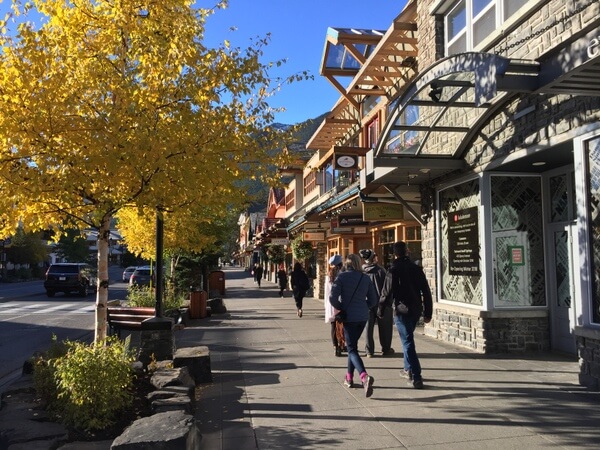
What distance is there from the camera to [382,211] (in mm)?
12680

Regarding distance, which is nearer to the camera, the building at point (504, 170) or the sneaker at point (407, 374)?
the building at point (504, 170)

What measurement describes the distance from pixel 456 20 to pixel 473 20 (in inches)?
39.2

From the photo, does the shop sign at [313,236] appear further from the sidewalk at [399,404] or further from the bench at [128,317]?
the sidewalk at [399,404]

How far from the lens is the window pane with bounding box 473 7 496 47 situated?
866 centimetres

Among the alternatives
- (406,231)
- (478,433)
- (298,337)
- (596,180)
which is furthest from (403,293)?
(406,231)

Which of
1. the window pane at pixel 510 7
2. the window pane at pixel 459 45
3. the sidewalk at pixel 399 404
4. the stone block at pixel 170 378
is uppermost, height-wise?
the window pane at pixel 459 45

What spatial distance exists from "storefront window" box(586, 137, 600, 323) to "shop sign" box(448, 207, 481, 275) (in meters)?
2.71

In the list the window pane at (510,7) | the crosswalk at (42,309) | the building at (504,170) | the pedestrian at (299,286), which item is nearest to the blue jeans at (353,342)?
the building at (504,170)

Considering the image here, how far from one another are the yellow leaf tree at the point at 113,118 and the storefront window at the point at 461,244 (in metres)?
4.01

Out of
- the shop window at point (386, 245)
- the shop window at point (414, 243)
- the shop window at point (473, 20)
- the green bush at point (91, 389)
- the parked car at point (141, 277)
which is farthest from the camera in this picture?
the parked car at point (141, 277)

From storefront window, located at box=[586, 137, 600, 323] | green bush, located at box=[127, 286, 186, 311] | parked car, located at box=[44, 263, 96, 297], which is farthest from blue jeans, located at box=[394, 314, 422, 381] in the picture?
parked car, located at box=[44, 263, 96, 297]

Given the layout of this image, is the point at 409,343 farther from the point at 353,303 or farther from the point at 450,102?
the point at 450,102

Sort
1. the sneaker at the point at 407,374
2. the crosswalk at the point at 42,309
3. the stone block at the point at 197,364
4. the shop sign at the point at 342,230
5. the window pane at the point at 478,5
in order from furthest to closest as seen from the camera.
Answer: the crosswalk at the point at 42,309, the shop sign at the point at 342,230, the window pane at the point at 478,5, the stone block at the point at 197,364, the sneaker at the point at 407,374

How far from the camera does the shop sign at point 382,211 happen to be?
12.6m
